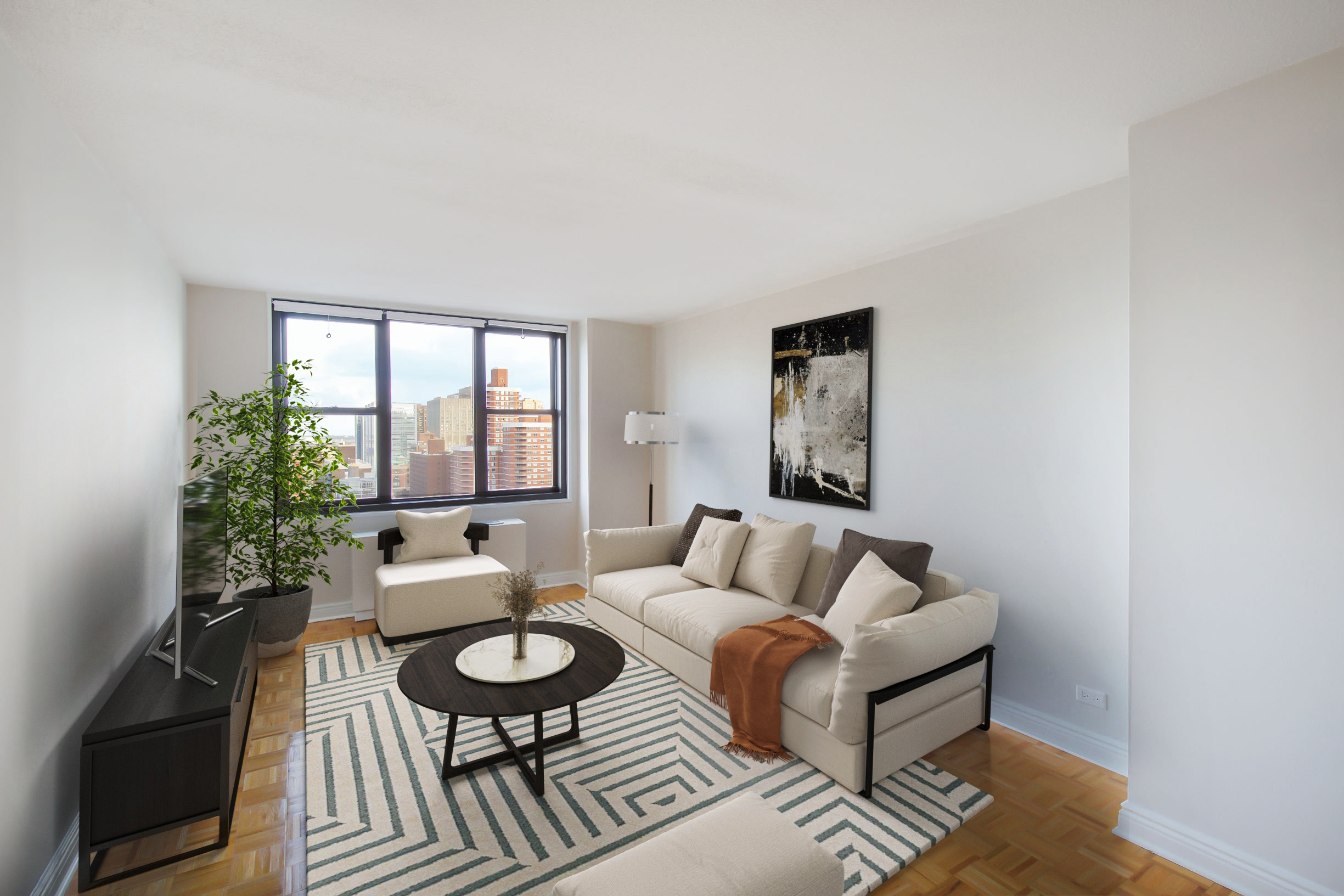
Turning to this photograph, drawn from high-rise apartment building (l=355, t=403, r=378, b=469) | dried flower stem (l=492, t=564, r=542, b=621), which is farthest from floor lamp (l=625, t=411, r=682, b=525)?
dried flower stem (l=492, t=564, r=542, b=621)

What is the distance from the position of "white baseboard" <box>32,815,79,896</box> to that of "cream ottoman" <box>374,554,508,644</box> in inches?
79.5

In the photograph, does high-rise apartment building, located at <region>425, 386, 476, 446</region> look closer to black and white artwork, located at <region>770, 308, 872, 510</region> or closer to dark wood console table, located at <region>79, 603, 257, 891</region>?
black and white artwork, located at <region>770, 308, 872, 510</region>

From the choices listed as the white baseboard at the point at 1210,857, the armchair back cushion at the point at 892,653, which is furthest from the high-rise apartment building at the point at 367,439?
the white baseboard at the point at 1210,857

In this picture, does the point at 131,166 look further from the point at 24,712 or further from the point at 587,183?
the point at 24,712

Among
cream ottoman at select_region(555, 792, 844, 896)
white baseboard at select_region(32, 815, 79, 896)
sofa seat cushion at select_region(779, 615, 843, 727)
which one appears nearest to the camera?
cream ottoman at select_region(555, 792, 844, 896)

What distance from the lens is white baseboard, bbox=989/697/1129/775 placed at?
2.69 meters

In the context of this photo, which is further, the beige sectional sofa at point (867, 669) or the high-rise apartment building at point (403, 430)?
the high-rise apartment building at point (403, 430)

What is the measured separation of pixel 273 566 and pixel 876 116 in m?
4.33

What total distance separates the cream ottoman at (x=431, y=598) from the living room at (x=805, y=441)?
62 mm

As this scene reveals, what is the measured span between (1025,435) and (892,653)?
4.52ft

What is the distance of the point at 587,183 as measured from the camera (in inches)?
106

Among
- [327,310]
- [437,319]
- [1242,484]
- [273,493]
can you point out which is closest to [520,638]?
[273,493]

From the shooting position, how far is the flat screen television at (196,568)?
2.35m

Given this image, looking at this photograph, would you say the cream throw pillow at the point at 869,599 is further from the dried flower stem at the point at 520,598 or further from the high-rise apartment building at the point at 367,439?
the high-rise apartment building at the point at 367,439
